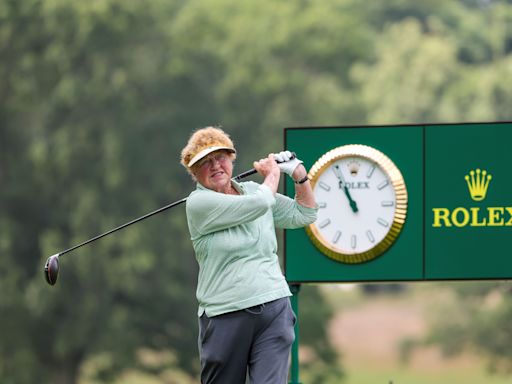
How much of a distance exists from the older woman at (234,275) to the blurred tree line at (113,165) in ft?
68.9

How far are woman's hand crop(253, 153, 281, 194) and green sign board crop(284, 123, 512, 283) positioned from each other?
201cm

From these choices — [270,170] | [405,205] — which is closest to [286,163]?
[270,170]

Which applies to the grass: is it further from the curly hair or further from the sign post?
the curly hair

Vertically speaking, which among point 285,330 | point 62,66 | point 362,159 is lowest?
point 285,330

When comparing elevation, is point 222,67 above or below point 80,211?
above

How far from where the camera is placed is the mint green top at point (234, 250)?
20.9 ft

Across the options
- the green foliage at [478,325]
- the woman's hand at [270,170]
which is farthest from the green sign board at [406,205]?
the green foliage at [478,325]

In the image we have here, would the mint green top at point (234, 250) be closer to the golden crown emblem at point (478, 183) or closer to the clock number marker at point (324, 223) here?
the clock number marker at point (324, 223)

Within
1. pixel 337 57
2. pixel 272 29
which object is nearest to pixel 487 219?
pixel 272 29

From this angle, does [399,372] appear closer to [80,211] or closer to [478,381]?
[478,381]

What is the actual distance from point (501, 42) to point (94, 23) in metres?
18.4

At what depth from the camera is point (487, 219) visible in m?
8.73

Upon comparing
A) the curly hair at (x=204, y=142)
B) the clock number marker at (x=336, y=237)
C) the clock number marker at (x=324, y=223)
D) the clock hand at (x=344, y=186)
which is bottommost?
the clock number marker at (x=336, y=237)

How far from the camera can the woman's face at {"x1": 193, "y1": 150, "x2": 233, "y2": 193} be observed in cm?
650
